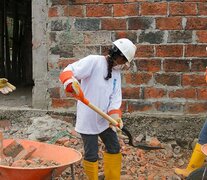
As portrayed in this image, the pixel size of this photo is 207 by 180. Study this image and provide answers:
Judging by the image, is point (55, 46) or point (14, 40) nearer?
point (55, 46)

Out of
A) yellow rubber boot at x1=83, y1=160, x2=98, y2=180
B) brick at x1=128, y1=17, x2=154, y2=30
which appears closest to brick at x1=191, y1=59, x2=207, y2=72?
brick at x1=128, y1=17, x2=154, y2=30

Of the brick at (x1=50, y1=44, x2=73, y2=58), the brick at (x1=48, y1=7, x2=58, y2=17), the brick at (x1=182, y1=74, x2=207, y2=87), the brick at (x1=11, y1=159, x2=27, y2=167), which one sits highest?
the brick at (x1=48, y1=7, x2=58, y2=17)

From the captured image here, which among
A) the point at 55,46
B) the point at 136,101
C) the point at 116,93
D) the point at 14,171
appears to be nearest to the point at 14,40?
the point at 55,46

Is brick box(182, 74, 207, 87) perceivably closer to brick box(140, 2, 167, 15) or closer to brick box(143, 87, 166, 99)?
brick box(143, 87, 166, 99)

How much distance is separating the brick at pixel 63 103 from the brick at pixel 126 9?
4.26 feet

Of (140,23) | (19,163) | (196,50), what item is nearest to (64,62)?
(140,23)

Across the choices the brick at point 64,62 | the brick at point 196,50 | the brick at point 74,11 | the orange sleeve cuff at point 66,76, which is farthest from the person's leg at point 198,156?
the brick at point 74,11

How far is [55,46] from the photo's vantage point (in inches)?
224

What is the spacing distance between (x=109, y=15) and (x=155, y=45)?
71cm

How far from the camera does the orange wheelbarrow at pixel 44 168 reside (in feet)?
11.2

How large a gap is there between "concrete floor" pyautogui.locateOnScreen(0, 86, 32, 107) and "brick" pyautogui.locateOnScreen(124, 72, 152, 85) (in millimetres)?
1516

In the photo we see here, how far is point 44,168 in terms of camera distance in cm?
338

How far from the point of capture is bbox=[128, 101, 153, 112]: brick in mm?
5668

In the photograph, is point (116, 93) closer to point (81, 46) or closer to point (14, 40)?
point (81, 46)
